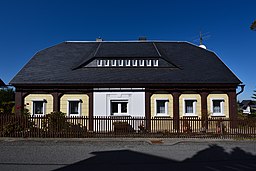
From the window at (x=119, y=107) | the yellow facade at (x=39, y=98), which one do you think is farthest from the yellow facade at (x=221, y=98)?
the yellow facade at (x=39, y=98)

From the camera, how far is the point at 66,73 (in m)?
17.0

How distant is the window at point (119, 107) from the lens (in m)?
16.2

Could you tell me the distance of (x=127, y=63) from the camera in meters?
18.3

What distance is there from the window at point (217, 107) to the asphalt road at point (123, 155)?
5393mm

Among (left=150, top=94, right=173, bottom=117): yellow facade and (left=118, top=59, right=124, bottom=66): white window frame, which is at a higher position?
(left=118, top=59, right=124, bottom=66): white window frame

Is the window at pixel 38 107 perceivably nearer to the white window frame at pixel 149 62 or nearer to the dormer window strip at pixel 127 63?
the dormer window strip at pixel 127 63

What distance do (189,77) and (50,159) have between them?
12.1 m

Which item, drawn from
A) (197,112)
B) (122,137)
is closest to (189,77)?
(197,112)

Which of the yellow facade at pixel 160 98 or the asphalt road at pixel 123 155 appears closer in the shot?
the asphalt road at pixel 123 155

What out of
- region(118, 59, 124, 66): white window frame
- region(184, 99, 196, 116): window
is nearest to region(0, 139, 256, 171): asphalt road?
region(184, 99, 196, 116): window

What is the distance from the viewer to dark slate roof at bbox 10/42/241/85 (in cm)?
1617

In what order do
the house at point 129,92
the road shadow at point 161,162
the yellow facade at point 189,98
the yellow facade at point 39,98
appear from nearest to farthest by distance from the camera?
the road shadow at point 161,162, the house at point 129,92, the yellow facade at point 39,98, the yellow facade at point 189,98

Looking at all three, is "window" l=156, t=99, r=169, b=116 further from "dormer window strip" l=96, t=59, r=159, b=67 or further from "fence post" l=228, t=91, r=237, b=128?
"fence post" l=228, t=91, r=237, b=128

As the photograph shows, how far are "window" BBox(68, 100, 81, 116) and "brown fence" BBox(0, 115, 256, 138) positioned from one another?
11.6ft
